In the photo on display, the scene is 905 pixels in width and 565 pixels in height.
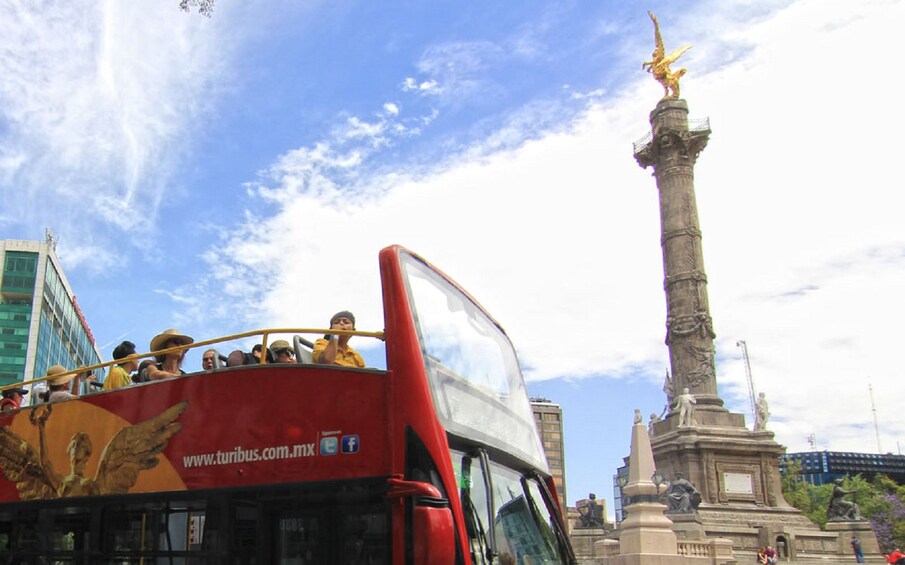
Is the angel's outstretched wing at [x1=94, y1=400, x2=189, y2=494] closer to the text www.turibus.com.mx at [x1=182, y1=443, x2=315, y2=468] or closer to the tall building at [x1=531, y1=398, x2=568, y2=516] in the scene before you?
the text www.turibus.com.mx at [x1=182, y1=443, x2=315, y2=468]

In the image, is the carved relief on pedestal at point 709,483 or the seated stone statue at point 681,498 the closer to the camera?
the seated stone statue at point 681,498

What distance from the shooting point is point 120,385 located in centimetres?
686

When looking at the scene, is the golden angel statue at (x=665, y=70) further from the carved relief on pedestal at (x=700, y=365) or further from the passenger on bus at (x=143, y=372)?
the passenger on bus at (x=143, y=372)

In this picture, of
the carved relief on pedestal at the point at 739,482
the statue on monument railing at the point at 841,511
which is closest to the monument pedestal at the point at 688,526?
the carved relief on pedestal at the point at 739,482

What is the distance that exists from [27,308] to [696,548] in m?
59.8

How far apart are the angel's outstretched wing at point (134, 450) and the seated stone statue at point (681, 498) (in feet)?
91.1

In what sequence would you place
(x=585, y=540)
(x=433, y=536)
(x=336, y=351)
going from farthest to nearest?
(x=585, y=540), (x=336, y=351), (x=433, y=536)

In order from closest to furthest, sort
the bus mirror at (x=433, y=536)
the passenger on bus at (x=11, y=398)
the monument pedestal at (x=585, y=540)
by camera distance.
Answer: the bus mirror at (x=433, y=536) < the passenger on bus at (x=11, y=398) < the monument pedestal at (x=585, y=540)

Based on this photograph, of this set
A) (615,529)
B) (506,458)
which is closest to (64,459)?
(506,458)

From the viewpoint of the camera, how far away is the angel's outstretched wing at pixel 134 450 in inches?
239

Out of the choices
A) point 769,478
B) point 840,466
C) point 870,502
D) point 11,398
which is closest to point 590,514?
point 769,478

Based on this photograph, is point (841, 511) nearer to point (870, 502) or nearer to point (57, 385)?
point (57, 385)

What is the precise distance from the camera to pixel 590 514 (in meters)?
34.6

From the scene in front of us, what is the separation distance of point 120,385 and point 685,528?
86.9 feet
